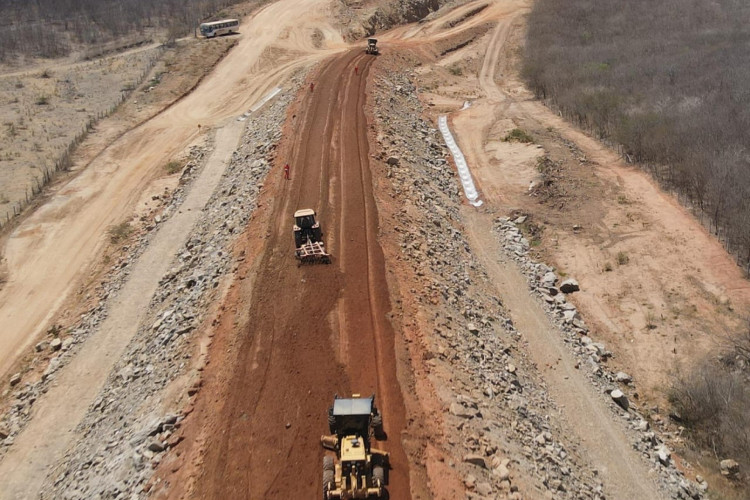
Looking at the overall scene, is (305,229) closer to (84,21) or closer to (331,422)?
(331,422)

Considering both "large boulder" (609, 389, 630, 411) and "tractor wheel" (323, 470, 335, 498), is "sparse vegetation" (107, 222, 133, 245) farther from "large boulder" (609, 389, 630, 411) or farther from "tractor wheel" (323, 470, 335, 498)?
"large boulder" (609, 389, 630, 411)

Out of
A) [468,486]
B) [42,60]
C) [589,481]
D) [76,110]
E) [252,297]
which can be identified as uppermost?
[42,60]

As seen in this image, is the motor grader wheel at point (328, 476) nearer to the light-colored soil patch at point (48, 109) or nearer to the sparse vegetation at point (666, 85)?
the sparse vegetation at point (666, 85)

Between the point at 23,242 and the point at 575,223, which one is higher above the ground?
the point at 23,242

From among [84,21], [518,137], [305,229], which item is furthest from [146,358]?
[84,21]

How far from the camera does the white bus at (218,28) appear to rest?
2263 inches

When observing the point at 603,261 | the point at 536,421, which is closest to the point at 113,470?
the point at 536,421

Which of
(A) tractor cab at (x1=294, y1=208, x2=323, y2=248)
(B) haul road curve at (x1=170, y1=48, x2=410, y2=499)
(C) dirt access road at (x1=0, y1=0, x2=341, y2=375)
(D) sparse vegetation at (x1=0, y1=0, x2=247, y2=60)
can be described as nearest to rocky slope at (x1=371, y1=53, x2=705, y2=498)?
(B) haul road curve at (x1=170, y1=48, x2=410, y2=499)

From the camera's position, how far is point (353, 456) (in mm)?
11672

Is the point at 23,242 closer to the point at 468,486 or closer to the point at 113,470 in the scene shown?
the point at 113,470

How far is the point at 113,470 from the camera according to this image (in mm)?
13906

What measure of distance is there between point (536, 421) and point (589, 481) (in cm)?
202

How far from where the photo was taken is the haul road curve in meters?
12.6

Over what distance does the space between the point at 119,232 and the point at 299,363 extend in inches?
742
